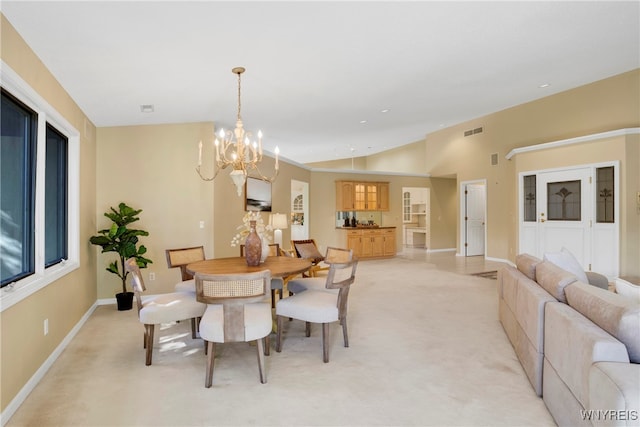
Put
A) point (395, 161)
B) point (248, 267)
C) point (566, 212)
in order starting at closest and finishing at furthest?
point (248, 267)
point (566, 212)
point (395, 161)

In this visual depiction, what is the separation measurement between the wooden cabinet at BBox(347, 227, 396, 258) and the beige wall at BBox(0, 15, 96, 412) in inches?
226

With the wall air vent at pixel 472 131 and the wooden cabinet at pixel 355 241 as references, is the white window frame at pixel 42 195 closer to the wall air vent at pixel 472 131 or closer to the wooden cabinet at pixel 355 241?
the wooden cabinet at pixel 355 241

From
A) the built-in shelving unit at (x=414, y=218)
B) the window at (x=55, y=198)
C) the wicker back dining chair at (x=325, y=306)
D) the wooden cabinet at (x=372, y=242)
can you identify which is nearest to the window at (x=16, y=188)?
the window at (x=55, y=198)

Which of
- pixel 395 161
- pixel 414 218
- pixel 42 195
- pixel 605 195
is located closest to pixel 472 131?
pixel 605 195

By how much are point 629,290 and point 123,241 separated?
4970 millimetres

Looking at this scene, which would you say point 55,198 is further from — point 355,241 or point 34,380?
point 355,241

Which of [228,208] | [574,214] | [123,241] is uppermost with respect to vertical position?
[228,208]

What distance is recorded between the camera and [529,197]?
6746 millimetres

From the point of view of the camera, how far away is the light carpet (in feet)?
6.95

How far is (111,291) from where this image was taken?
4.84m

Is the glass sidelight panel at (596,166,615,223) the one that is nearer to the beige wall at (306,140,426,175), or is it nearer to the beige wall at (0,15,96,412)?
the beige wall at (306,140,426,175)

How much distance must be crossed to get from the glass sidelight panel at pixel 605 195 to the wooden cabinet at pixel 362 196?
487cm

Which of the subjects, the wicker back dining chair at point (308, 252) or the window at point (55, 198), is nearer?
the window at point (55, 198)

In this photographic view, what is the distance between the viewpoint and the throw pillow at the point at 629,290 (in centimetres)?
215
